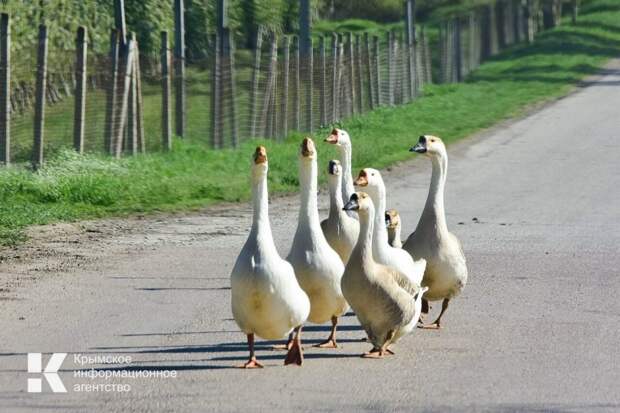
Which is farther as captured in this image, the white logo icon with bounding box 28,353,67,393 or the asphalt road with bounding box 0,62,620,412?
the white logo icon with bounding box 28,353,67,393

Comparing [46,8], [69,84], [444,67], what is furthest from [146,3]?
[69,84]

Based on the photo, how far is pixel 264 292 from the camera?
9008 millimetres

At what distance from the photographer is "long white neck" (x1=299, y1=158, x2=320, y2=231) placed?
964 centimetres

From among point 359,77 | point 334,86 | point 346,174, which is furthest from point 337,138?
point 359,77

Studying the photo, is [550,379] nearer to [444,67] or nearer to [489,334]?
[489,334]

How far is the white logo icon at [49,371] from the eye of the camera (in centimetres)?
870

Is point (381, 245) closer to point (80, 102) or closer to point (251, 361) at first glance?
point (251, 361)

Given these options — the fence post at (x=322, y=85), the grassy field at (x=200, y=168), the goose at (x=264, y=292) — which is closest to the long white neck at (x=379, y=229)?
the goose at (x=264, y=292)

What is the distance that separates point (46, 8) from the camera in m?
37.2

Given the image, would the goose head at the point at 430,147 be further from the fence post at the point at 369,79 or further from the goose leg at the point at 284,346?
the fence post at the point at 369,79

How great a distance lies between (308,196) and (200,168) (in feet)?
37.8

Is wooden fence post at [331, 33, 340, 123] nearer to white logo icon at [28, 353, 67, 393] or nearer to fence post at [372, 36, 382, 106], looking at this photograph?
fence post at [372, 36, 382, 106]

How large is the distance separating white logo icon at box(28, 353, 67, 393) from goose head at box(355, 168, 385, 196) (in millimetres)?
2342

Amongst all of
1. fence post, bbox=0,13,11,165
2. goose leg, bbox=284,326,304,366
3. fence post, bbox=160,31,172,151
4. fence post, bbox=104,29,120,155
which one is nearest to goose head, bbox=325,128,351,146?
goose leg, bbox=284,326,304,366
